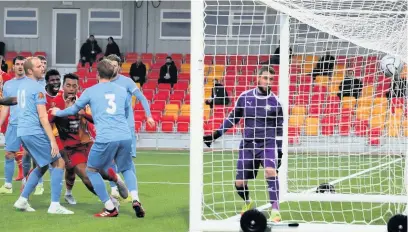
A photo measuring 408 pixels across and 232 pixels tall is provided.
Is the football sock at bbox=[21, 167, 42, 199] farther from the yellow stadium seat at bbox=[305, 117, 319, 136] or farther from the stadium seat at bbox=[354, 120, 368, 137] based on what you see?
the stadium seat at bbox=[354, 120, 368, 137]

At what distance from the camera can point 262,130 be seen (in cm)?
992

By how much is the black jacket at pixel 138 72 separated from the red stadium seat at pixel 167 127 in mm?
2951

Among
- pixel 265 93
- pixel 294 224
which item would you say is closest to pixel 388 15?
pixel 265 93

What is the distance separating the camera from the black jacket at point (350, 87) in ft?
40.5

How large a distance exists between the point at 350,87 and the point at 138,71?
15.4 meters

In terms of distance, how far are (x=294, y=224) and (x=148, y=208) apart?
8.56 ft

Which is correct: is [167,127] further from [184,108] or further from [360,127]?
[360,127]

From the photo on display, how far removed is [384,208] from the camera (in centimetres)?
1141

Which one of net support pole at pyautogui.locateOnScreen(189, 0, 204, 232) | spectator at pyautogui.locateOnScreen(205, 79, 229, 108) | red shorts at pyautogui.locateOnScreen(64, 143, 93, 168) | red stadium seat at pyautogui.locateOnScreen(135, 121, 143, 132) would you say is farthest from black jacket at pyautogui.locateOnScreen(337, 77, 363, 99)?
red stadium seat at pyautogui.locateOnScreen(135, 121, 143, 132)

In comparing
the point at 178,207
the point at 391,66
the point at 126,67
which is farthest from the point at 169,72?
the point at 178,207

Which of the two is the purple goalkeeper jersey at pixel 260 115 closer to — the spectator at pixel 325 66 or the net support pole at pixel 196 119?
the net support pole at pixel 196 119

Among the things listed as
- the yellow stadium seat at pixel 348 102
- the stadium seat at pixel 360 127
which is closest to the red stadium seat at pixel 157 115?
the stadium seat at pixel 360 127

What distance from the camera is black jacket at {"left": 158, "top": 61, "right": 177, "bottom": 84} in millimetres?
27625

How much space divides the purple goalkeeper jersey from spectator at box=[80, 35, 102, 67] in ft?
65.1
